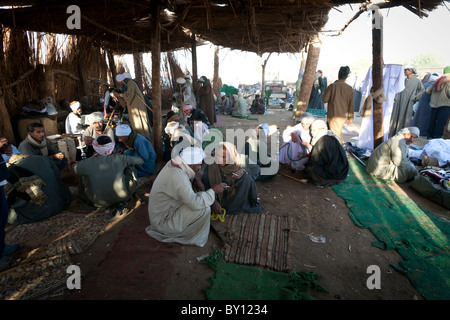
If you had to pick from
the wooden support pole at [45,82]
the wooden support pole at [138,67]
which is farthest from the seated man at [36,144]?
the wooden support pole at [138,67]

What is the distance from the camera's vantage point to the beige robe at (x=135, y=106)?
553 cm

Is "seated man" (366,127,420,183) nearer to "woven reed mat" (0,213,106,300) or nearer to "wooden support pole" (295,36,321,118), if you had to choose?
"wooden support pole" (295,36,321,118)

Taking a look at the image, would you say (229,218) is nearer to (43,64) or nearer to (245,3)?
(245,3)

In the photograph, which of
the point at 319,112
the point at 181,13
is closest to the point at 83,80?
the point at 181,13

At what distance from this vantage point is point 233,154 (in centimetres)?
339

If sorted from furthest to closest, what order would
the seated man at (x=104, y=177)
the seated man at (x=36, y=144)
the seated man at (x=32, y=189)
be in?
the seated man at (x=36, y=144)
the seated man at (x=104, y=177)
the seated man at (x=32, y=189)

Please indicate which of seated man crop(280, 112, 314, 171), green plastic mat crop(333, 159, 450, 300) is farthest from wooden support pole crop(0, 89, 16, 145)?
green plastic mat crop(333, 159, 450, 300)

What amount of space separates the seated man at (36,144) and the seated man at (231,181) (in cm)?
263

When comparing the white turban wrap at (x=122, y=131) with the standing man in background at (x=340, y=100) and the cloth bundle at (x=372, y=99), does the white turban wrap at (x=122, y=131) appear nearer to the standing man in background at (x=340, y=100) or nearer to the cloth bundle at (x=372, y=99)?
the standing man in background at (x=340, y=100)

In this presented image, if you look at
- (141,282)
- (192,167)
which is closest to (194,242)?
(141,282)

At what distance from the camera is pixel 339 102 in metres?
5.63

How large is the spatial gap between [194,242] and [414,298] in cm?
224

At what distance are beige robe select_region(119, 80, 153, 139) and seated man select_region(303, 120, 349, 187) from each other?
3792mm

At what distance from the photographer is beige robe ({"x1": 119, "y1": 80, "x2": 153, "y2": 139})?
5527 millimetres
